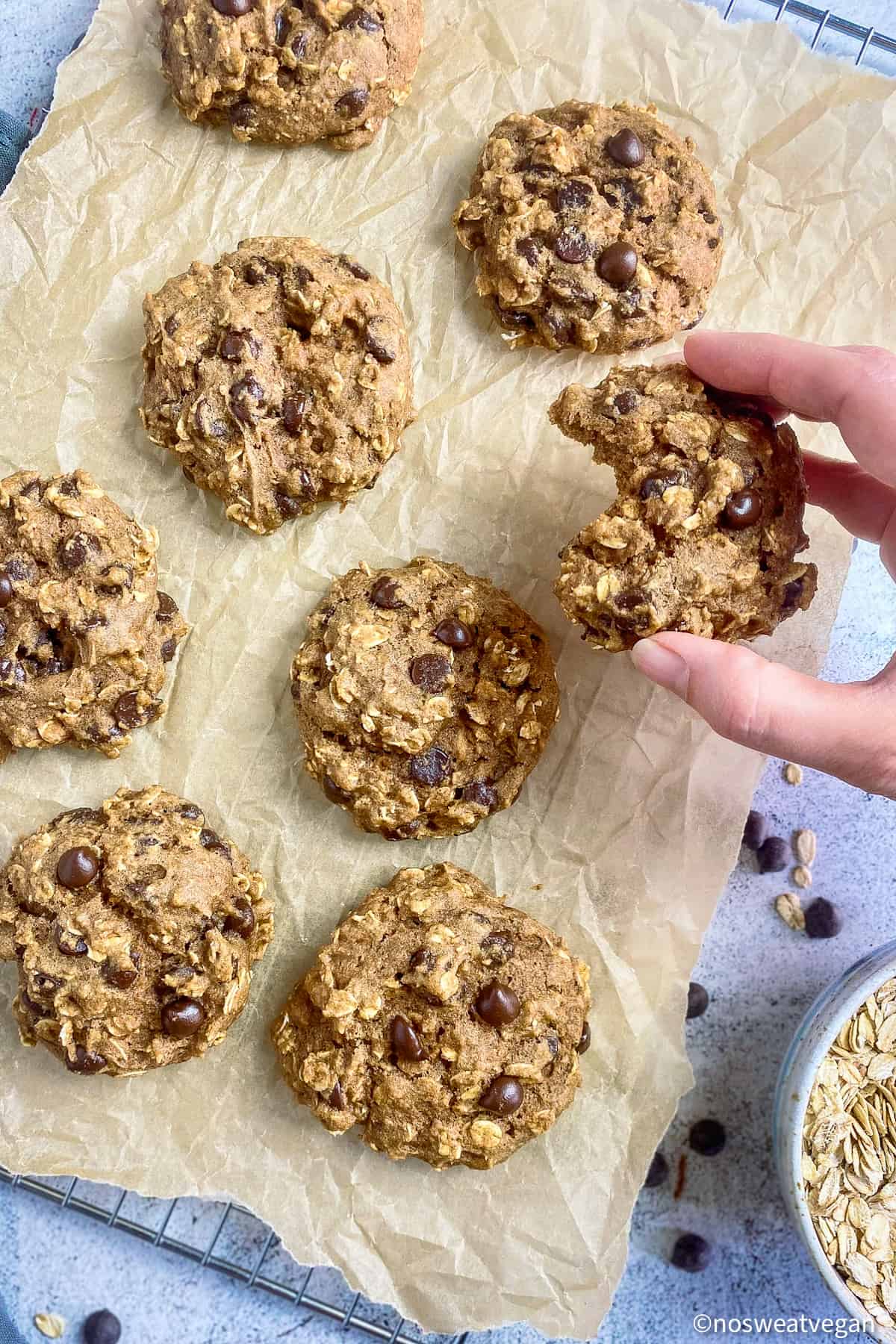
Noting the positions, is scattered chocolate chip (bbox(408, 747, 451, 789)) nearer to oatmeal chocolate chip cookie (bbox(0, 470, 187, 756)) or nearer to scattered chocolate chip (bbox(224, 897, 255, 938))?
scattered chocolate chip (bbox(224, 897, 255, 938))

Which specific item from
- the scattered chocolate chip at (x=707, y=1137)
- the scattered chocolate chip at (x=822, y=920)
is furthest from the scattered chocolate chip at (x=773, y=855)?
the scattered chocolate chip at (x=707, y=1137)

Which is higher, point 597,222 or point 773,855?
point 597,222

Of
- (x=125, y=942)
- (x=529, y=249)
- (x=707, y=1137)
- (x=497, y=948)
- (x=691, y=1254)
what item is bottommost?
(x=691, y=1254)

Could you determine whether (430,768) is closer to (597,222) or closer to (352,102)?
(597,222)

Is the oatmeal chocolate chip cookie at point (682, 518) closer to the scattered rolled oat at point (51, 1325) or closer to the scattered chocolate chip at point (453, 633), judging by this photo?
the scattered chocolate chip at point (453, 633)

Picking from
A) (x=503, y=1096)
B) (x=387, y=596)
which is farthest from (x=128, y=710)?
(x=503, y=1096)

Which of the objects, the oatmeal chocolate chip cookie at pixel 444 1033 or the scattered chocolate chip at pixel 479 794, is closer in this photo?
the oatmeal chocolate chip cookie at pixel 444 1033

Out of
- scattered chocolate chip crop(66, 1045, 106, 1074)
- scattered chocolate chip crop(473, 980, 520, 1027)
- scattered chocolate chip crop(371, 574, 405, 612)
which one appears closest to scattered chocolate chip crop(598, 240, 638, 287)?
scattered chocolate chip crop(371, 574, 405, 612)
